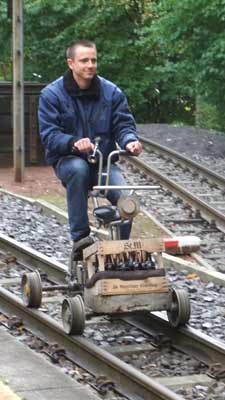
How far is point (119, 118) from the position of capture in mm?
6797

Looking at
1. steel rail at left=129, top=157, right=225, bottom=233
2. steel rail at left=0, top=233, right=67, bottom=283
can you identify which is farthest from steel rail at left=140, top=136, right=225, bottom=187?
steel rail at left=0, top=233, right=67, bottom=283

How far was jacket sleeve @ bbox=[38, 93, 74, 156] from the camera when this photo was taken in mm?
6496

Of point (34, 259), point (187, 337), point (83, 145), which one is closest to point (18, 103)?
point (34, 259)

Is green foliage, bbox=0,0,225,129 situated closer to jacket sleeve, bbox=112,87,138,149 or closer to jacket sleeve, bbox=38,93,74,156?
jacket sleeve, bbox=112,87,138,149

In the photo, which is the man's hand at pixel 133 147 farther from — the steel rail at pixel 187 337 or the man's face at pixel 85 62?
the steel rail at pixel 187 337

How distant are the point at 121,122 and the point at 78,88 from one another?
1.33 feet

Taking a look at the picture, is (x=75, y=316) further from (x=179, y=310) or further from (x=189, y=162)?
(x=189, y=162)

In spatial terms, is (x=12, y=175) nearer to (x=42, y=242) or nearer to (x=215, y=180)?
(x=215, y=180)

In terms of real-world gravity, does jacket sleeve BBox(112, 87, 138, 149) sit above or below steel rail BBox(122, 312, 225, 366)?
above

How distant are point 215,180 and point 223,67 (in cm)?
275

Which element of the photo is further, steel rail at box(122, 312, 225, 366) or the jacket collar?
the jacket collar

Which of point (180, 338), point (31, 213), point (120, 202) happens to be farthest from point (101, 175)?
point (31, 213)

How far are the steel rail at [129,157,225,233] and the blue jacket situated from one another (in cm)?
590

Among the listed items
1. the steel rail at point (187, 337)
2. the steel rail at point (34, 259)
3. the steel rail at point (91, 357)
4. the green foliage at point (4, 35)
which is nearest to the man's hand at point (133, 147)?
the steel rail at point (187, 337)
